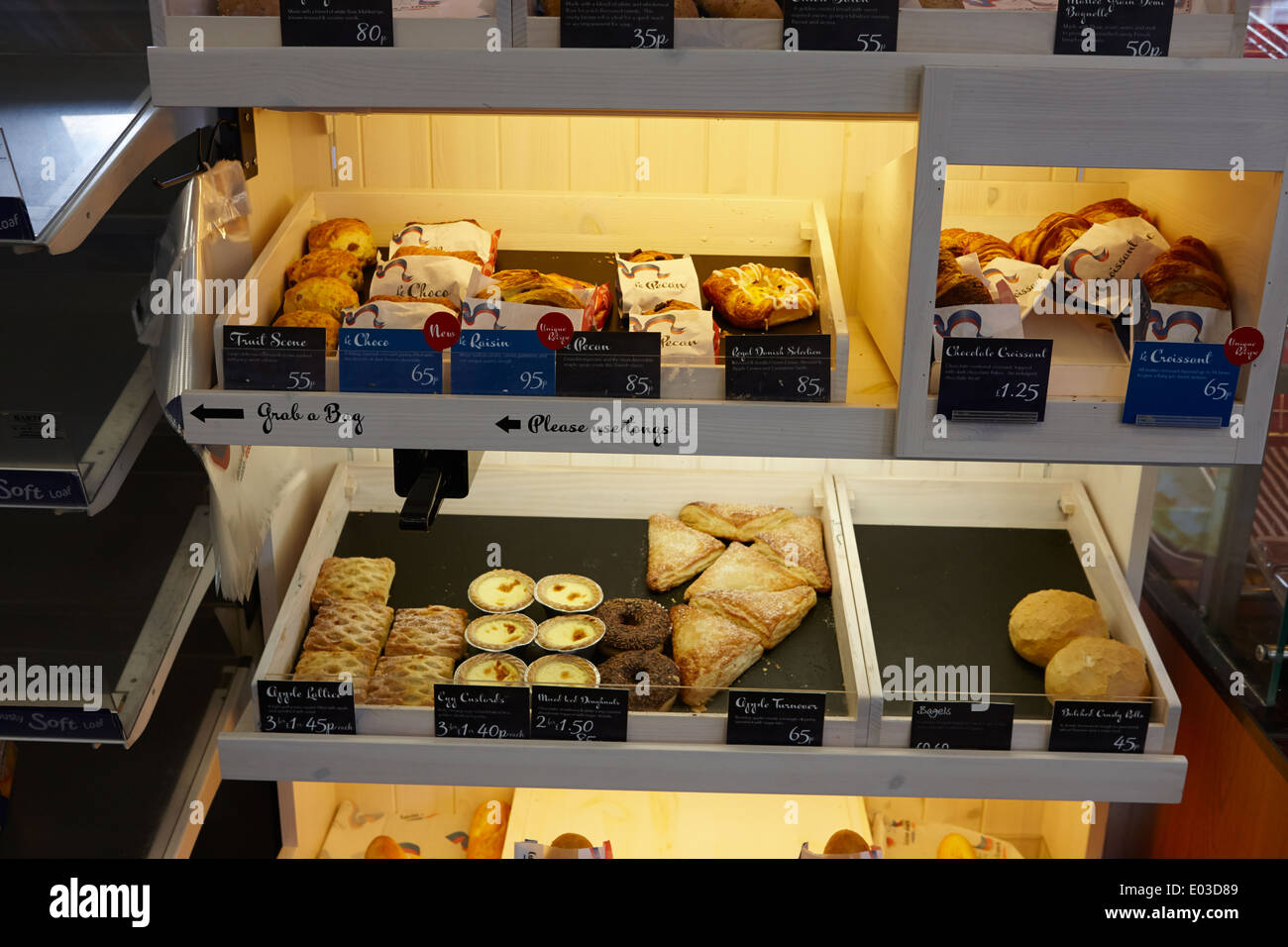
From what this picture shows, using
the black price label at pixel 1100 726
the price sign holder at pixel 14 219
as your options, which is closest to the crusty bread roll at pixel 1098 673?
the black price label at pixel 1100 726

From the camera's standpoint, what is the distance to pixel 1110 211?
1.63 metres

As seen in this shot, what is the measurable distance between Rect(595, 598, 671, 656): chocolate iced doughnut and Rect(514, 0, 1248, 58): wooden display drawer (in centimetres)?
90

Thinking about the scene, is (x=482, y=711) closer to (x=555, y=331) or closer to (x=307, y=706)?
(x=307, y=706)

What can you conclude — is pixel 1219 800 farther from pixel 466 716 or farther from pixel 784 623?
pixel 466 716

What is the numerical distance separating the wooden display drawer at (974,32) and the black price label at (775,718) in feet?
2.95

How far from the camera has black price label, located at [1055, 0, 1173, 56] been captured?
1270mm

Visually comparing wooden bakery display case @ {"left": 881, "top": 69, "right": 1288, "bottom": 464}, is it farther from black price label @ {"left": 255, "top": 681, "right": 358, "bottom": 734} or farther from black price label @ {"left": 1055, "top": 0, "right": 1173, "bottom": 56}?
black price label @ {"left": 255, "top": 681, "right": 358, "bottom": 734}

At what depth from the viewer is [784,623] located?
1771mm

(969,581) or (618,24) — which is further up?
(618,24)

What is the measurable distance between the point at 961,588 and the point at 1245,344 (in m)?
0.71

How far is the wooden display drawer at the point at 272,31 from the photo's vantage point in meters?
1.31

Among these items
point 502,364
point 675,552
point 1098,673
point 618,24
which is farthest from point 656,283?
point 1098,673
